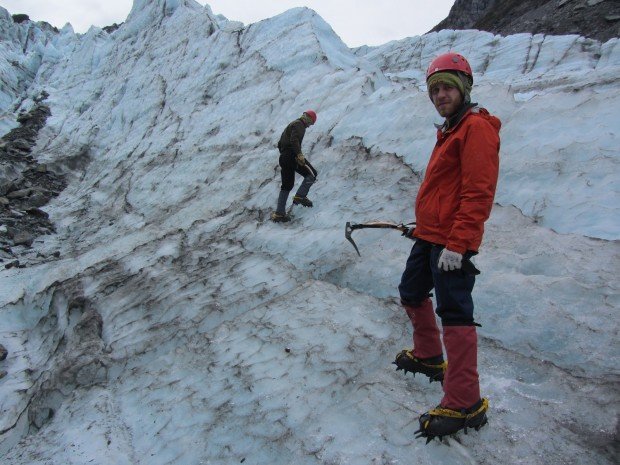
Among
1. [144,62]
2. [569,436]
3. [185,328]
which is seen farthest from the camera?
[144,62]

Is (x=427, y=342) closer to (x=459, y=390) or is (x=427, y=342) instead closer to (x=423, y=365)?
(x=423, y=365)

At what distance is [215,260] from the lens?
5.18m

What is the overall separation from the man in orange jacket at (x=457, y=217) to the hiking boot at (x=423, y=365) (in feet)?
1.29

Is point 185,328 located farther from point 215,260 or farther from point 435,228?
point 435,228

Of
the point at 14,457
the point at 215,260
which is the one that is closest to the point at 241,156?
the point at 215,260

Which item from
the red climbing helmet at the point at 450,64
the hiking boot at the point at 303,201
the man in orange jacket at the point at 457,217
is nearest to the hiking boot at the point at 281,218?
the hiking boot at the point at 303,201

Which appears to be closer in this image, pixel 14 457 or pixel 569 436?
pixel 569 436

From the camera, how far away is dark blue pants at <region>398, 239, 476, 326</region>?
7.32 feet

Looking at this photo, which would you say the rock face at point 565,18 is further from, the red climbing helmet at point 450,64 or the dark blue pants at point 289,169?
the red climbing helmet at point 450,64

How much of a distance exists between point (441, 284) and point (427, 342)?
1.81ft

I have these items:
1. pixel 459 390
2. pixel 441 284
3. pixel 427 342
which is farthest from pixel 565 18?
pixel 459 390

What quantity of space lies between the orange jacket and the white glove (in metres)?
0.02

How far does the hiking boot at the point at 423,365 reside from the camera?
268 cm

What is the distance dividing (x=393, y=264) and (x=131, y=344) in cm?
248
